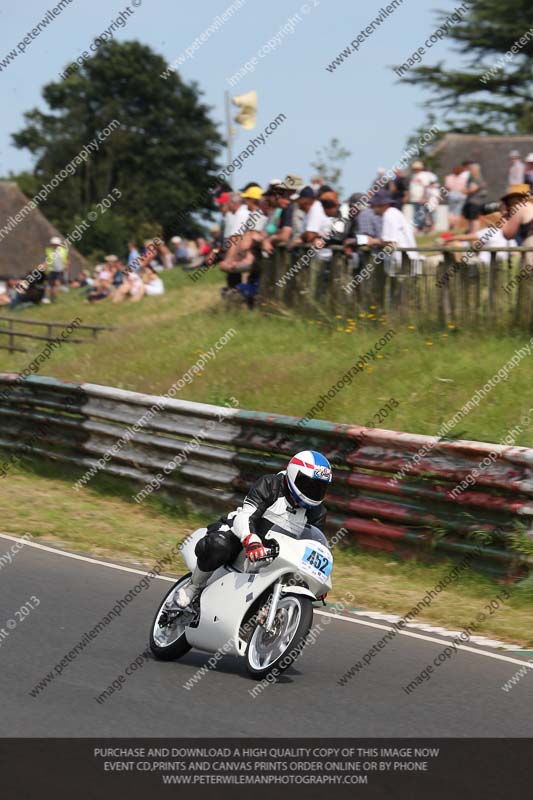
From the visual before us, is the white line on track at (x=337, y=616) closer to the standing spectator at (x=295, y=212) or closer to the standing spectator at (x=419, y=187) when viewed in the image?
the standing spectator at (x=295, y=212)

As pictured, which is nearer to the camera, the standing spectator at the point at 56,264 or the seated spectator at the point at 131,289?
the seated spectator at the point at 131,289

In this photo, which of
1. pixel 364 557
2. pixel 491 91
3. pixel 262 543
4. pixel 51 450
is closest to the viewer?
pixel 262 543

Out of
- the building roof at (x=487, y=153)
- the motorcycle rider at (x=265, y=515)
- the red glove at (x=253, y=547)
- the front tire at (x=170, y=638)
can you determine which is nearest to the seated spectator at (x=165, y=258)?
the building roof at (x=487, y=153)

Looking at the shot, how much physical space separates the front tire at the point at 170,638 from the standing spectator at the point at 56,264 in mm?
20197

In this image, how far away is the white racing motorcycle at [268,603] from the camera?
24.5 ft

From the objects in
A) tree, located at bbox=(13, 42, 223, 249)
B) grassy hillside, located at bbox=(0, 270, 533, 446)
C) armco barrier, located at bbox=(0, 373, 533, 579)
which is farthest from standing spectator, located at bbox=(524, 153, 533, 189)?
tree, located at bbox=(13, 42, 223, 249)

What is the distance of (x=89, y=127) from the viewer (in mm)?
82875

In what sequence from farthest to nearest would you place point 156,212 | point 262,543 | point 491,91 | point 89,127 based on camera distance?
point 89,127
point 156,212
point 491,91
point 262,543

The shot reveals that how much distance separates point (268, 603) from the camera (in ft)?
25.2

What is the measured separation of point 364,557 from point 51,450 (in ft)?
17.4

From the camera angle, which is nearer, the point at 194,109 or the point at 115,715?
the point at 115,715

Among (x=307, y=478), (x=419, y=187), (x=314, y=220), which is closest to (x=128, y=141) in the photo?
(x=419, y=187)
